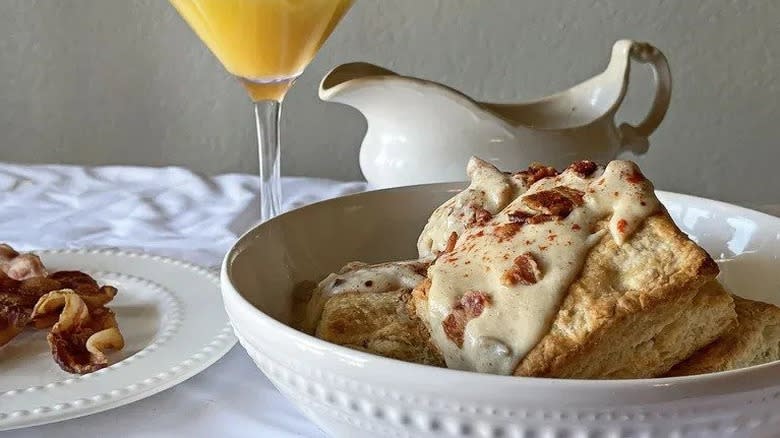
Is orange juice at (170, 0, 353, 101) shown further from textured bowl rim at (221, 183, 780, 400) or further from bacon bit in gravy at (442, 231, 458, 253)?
textured bowl rim at (221, 183, 780, 400)

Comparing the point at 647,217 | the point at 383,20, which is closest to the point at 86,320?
the point at 647,217

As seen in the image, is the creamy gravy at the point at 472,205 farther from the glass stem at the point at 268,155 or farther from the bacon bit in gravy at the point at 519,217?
the glass stem at the point at 268,155

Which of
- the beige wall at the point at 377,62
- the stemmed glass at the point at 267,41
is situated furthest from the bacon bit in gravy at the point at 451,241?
the beige wall at the point at 377,62

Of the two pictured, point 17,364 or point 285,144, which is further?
point 285,144

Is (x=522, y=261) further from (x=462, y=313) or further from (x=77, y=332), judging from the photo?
(x=77, y=332)

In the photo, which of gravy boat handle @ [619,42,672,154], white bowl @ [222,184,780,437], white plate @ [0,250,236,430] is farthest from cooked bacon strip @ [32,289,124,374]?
gravy boat handle @ [619,42,672,154]

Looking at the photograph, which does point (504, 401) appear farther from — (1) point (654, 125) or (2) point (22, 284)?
(1) point (654, 125)

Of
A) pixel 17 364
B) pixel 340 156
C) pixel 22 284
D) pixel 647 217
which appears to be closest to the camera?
pixel 647 217

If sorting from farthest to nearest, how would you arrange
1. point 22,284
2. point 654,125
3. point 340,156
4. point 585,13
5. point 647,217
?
point 340,156 → point 585,13 → point 654,125 → point 22,284 → point 647,217
